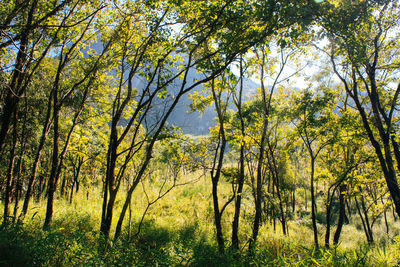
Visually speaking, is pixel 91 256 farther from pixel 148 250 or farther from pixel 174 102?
pixel 174 102

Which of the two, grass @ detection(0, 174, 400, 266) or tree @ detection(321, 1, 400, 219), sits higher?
tree @ detection(321, 1, 400, 219)

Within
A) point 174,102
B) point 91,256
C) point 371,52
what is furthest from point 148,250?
point 371,52

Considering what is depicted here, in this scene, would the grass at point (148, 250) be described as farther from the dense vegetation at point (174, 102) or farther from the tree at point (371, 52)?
the tree at point (371, 52)

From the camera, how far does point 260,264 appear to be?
195 inches

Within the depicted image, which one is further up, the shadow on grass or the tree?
the tree

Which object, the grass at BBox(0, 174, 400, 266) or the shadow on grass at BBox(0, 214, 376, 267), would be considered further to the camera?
the grass at BBox(0, 174, 400, 266)

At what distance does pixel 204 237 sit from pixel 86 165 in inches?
510

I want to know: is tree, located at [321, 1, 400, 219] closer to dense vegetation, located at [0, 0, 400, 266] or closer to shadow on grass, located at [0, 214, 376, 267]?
dense vegetation, located at [0, 0, 400, 266]

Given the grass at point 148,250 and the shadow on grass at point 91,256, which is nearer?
the shadow on grass at point 91,256

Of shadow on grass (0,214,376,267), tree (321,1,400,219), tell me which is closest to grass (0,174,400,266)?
shadow on grass (0,214,376,267)

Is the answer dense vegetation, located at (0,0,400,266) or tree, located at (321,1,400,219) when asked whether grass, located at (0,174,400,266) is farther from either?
tree, located at (321,1,400,219)

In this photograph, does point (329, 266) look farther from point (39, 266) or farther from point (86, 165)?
point (86, 165)

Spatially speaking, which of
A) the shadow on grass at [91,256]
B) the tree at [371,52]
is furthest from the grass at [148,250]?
the tree at [371,52]

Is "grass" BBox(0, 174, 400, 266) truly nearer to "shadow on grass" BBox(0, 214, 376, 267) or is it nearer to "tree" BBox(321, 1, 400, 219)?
"shadow on grass" BBox(0, 214, 376, 267)
